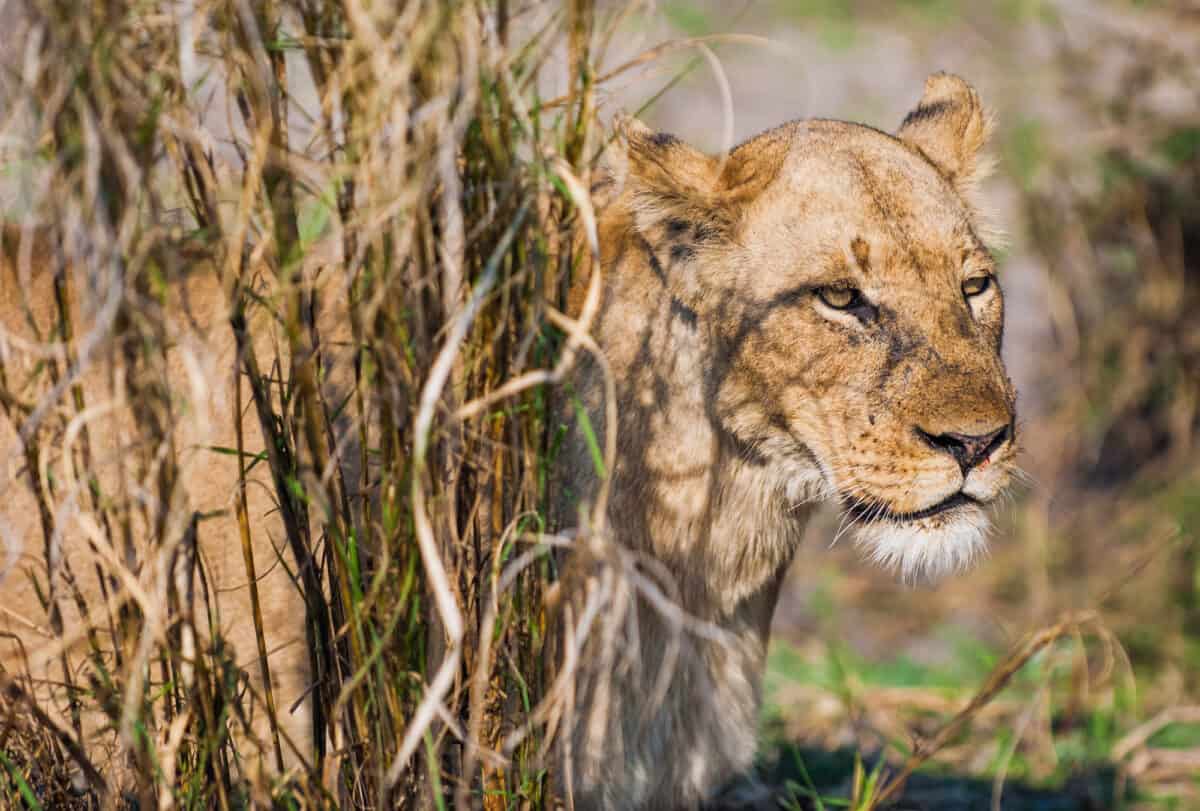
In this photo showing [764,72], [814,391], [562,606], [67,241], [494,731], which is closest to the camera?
[67,241]

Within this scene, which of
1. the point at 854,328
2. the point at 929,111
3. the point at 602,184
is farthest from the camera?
the point at 929,111

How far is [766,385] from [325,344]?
1.02 metres

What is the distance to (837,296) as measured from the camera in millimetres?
2875

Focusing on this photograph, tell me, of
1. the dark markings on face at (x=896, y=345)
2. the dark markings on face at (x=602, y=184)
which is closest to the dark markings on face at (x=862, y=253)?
the dark markings on face at (x=896, y=345)

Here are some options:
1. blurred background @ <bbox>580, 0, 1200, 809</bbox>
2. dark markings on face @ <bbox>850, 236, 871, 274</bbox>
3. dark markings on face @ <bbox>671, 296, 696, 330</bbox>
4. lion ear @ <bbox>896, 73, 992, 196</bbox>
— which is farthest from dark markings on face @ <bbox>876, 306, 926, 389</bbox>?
blurred background @ <bbox>580, 0, 1200, 809</bbox>

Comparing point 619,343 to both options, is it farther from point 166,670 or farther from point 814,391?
point 166,670

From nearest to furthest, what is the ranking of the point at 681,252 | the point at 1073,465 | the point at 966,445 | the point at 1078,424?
the point at 966,445, the point at 681,252, the point at 1078,424, the point at 1073,465

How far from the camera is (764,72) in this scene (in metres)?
9.51

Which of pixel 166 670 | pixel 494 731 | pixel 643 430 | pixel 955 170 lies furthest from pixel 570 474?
pixel 955 170

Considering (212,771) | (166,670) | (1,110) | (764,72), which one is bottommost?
(212,771)

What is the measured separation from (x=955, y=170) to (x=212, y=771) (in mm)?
2124

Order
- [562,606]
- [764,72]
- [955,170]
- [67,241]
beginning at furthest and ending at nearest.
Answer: [764,72] < [955,170] < [562,606] < [67,241]

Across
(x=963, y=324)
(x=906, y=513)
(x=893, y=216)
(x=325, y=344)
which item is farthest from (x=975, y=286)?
(x=325, y=344)

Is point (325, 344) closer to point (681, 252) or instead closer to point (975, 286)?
point (681, 252)
